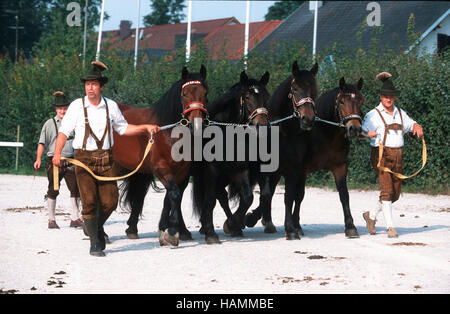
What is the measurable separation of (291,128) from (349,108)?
2.94 feet

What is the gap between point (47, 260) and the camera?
8.43m

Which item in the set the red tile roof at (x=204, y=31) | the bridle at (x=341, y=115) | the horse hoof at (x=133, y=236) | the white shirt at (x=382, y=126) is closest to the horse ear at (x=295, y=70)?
the bridle at (x=341, y=115)

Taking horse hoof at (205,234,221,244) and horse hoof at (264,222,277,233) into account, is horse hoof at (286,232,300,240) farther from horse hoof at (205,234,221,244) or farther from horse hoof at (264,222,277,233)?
horse hoof at (205,234,221,244)

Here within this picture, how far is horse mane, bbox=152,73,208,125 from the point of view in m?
9.46

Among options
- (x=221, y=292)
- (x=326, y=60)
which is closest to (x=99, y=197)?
(x=221, y=292)

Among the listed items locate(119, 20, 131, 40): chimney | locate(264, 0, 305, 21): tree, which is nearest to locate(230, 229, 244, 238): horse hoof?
locate(264, 0, 305, 21): tree

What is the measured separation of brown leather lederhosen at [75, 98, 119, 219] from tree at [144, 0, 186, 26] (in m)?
84.7

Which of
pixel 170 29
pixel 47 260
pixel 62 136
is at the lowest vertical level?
pixel 47 260

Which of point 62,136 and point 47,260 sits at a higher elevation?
point 62,136

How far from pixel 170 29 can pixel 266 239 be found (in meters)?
74.5

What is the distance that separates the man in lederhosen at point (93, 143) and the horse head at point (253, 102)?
1.47 m

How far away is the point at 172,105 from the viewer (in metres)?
9.57

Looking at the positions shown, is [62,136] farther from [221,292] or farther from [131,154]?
[221,292]

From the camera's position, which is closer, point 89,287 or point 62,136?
point 89,287
